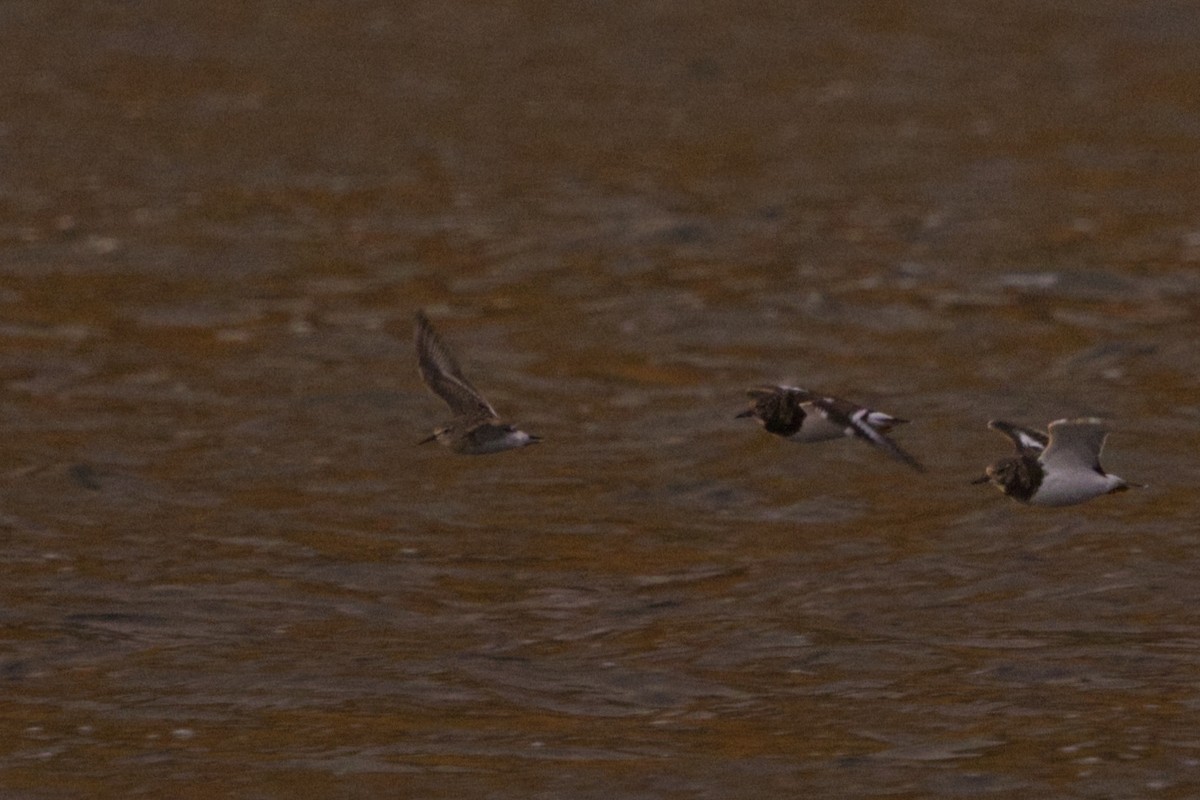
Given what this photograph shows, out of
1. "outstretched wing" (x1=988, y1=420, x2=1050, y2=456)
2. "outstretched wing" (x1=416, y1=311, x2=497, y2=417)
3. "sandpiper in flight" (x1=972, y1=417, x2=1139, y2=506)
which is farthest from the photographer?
"outstretched wing" (x1=416, y1=311, x2=497, y2=417)

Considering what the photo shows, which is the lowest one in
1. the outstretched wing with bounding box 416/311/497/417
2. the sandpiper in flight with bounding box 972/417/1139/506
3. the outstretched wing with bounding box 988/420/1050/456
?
Result: the sandpiper in flight with bounding box 972/417/1139/506

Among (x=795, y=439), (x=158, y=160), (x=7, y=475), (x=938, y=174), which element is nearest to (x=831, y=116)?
Result: (x=938, y=174)

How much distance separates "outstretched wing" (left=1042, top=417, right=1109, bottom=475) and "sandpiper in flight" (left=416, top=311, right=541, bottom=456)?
12.0 ft

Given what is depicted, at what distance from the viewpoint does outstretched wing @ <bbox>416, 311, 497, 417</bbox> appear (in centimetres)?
1944

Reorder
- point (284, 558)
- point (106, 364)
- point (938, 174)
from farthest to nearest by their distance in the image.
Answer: point (938, 174) < point (106, 364) < point (284, 558)

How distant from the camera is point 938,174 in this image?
3784 cm

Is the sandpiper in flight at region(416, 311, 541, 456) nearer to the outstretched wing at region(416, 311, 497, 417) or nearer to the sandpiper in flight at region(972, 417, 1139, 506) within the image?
the outstretched wing at region(416, 311, 497, 417)

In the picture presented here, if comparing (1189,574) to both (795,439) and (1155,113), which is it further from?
(1155,113)

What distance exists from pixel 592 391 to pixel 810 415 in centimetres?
1071

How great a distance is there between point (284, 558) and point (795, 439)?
615 centimetres

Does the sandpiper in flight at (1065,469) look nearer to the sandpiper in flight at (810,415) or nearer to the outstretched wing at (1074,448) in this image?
the outstretched wing at (1074,448)

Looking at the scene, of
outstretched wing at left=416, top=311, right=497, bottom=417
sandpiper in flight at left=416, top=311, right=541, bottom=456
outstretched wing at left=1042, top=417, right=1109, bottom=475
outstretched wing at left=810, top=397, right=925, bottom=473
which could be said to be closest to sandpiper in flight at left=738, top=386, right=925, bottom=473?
outstretched wing at left=810, top=397, right=925, bottom=473

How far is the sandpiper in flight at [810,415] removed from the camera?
683 inches

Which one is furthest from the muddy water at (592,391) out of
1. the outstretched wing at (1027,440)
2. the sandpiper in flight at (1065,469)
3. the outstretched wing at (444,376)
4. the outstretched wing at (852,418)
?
the outstretched wing at (852,418)
